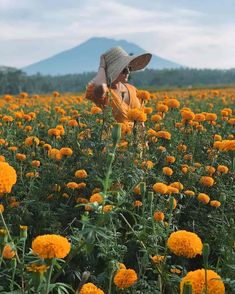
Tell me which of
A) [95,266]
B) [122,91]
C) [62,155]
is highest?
[122,91]

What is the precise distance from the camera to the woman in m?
4.45

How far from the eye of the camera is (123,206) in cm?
303

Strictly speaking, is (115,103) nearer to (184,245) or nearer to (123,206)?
(123,206)

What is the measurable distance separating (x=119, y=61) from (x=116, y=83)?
0.65 feet

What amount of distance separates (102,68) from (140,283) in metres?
2.83

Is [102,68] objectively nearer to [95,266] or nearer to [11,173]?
[95,266]

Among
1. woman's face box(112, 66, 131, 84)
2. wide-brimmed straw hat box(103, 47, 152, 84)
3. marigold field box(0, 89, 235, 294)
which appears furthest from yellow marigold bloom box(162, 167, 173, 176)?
woman's face box(112, 66, 131, 84)

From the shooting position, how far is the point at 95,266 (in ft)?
9.11

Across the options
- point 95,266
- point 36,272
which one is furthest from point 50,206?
point 36,272

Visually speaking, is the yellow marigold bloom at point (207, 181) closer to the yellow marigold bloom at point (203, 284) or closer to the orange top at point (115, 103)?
the orange top at point (115, 103)

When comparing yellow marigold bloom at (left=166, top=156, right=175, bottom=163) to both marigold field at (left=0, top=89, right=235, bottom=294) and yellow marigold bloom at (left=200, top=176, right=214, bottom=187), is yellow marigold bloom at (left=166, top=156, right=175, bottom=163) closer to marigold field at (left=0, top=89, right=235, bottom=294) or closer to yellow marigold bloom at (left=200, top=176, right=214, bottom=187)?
marigold field at (left=0, top=89, right=235, bottom=294)

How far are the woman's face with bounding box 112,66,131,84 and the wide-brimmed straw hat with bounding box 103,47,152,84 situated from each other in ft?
0.16

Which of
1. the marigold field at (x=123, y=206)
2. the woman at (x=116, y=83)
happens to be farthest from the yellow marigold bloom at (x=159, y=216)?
the woman at (x=116, y=83)

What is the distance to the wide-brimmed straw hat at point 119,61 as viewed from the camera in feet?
15.2
